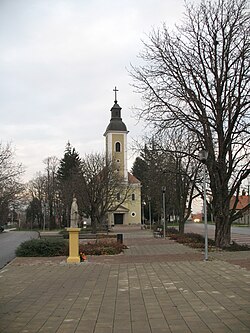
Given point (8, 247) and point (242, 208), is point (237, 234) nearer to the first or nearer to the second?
point (242, 208)

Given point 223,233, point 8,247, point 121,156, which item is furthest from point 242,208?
point 121,156

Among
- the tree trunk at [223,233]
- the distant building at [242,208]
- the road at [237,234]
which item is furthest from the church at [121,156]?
the tree trunk at [223,233]

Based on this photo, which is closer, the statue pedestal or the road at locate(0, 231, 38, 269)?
the statue pedestal

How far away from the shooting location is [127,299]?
350 inches

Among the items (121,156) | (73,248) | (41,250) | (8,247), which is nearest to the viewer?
(73,248)

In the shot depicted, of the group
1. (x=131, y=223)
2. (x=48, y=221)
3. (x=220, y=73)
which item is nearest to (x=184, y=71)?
(x=220, y=73)

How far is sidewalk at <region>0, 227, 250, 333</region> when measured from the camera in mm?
6758

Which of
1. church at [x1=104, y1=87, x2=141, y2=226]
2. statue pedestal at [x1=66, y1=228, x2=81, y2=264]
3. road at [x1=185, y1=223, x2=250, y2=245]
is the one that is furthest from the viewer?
church at [x1=104, y1=87, x2=141, y2=226]

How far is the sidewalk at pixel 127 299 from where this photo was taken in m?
6.76

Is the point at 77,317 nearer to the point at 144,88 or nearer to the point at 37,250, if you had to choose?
the point at 37,250

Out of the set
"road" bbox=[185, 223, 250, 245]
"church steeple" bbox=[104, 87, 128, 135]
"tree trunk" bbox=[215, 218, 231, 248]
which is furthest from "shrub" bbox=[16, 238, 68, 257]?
"church steeple" bbox=[104, 87, 128, 135]

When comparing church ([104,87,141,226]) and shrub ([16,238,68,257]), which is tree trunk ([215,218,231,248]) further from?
church ([104,87,141,226])

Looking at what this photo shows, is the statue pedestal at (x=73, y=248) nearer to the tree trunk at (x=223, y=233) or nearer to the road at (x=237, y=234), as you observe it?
the tree trunk at (x=223, y=233)

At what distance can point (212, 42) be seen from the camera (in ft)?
67.8
